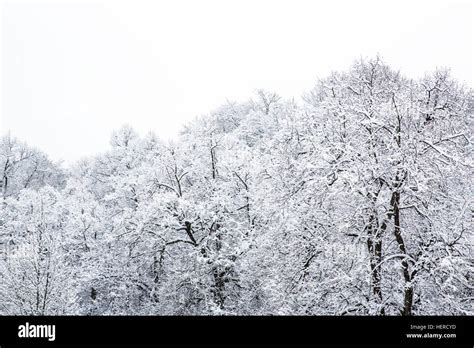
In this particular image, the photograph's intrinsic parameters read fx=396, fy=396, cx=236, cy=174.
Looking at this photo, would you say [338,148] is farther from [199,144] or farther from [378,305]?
[199,144]

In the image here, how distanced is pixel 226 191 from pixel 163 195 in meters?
3.24

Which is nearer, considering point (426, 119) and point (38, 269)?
point (426, 119)

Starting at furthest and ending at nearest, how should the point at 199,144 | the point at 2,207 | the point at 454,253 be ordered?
the point at 2,207 → the point at 199,144 → the point at 454,253

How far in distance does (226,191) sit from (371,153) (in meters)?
10.3

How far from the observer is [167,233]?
55.9ft

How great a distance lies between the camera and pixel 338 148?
9.07m

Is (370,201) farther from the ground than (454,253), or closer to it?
farther from the ground

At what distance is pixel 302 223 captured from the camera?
11188 millimetres

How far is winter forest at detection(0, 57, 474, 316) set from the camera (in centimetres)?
891

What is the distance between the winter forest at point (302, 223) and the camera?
8.91 meters
